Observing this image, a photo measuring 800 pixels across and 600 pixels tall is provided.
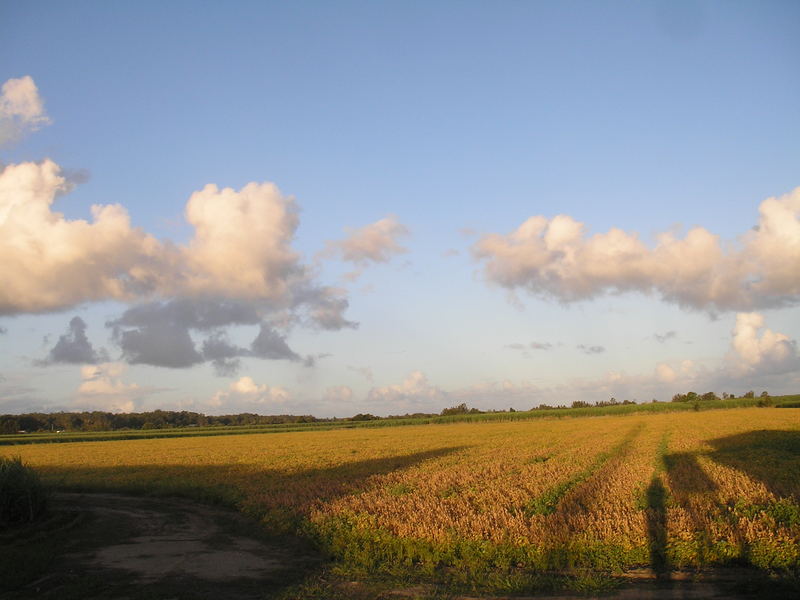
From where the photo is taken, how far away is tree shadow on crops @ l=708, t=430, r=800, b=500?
53.6 feet

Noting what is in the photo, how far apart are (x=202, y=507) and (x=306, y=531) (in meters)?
7.52

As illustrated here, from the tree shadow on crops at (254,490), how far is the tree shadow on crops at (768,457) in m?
12.7

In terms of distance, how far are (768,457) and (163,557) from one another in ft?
78.5

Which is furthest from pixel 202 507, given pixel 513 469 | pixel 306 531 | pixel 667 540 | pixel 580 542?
pixel 667 540

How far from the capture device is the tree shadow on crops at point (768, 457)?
16344 mm

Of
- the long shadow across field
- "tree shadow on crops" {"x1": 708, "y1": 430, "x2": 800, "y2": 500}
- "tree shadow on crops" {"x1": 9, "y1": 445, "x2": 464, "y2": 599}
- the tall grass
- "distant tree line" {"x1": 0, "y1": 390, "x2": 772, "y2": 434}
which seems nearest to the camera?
the long shadow across field

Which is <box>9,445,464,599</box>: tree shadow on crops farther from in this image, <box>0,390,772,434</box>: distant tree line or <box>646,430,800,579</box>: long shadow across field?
<box>0,390,772,434</box>: distant tree line

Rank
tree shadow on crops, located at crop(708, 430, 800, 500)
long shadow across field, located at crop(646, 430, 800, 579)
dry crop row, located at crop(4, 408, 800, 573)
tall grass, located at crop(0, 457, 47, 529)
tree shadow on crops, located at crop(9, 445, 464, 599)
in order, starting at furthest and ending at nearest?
tree shadow on crops, located at crop(708, 430, 800, 500), tall grass, located at crop(0, 457, 47, 529), tree shadow on crops, located at crop(9, 445, 464, 599), long shadow across field, located at crop(646, 430, 800, 579), dry crop row, located at crop(4, 408, 800, 573)

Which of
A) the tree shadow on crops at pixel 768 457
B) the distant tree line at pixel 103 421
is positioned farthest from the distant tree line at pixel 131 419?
the tree shadow on crops at pixel 768 457

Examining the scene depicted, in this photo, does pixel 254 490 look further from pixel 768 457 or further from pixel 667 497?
pixel 768 457

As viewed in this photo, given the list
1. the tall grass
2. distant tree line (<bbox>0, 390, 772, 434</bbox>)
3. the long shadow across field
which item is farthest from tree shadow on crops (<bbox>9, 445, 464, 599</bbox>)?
distant tree line (<bbox>0, 390, 772, 434</bbox>)

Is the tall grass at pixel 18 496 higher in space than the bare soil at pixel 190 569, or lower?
higher

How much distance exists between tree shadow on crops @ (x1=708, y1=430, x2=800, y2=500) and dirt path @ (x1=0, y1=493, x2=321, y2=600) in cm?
1294

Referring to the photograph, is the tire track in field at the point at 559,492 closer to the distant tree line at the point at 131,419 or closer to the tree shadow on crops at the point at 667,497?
the tree shadow on crops at the point at 667,497
